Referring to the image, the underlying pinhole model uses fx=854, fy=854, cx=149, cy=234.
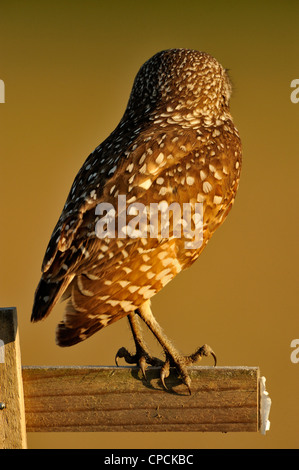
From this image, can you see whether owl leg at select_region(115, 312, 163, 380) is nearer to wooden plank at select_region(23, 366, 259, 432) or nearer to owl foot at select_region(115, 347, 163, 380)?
owl foot at select_region(115, 347, 163, 380)

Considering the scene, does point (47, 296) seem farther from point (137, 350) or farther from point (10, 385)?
point (137, 350)

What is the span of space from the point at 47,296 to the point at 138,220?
42 cm

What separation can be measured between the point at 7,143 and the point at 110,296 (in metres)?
4.19

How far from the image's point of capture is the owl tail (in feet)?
9.80

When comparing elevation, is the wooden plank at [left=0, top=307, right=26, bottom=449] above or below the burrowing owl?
below

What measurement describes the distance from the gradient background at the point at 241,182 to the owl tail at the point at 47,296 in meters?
1.93

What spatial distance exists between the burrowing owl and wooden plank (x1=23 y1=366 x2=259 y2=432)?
0.26 ft

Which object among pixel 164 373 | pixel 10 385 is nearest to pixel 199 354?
pixel 164 373

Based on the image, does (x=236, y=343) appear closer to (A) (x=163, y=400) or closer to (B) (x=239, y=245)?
(B) (x=239, y=245)

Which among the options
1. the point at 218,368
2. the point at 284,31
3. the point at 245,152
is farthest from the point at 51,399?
the point at 284,31

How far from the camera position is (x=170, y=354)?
3.16 meters

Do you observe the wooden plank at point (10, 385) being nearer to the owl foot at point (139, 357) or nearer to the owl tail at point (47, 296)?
the owl tail at point (47, 296)

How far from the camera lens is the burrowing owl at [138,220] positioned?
3014 millimetres

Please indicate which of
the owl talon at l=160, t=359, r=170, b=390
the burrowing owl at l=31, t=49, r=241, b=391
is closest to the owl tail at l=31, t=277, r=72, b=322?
the burrowing owl at l=31, t=49, r=241, b=391
